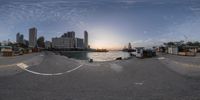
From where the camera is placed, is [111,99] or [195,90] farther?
[195,90]

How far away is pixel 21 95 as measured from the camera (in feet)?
21.4

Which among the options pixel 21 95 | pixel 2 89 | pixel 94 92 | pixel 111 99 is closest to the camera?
pixel 111 99

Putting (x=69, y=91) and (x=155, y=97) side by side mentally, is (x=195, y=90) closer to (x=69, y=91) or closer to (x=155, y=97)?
(x=155, y=97)

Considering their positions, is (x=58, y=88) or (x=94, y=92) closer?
(x=94, y=92)

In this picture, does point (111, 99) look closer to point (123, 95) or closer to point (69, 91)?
point (123, 95)

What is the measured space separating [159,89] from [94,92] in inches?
97.8

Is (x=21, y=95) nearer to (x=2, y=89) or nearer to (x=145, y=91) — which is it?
(x=2, y=89)

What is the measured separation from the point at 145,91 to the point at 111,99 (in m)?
1.60

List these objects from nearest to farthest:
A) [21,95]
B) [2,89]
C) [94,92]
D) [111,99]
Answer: [111,99], [21,95], [94,92], [2,89]

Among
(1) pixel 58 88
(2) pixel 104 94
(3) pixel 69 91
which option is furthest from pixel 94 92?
(1) pixel 58 88

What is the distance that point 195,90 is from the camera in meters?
7.11

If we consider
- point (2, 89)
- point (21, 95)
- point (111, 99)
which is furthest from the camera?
Answer: point (2, 89)

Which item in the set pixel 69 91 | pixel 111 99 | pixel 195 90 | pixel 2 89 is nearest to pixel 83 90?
pixel 69 91

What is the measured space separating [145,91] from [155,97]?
823 millimetres
